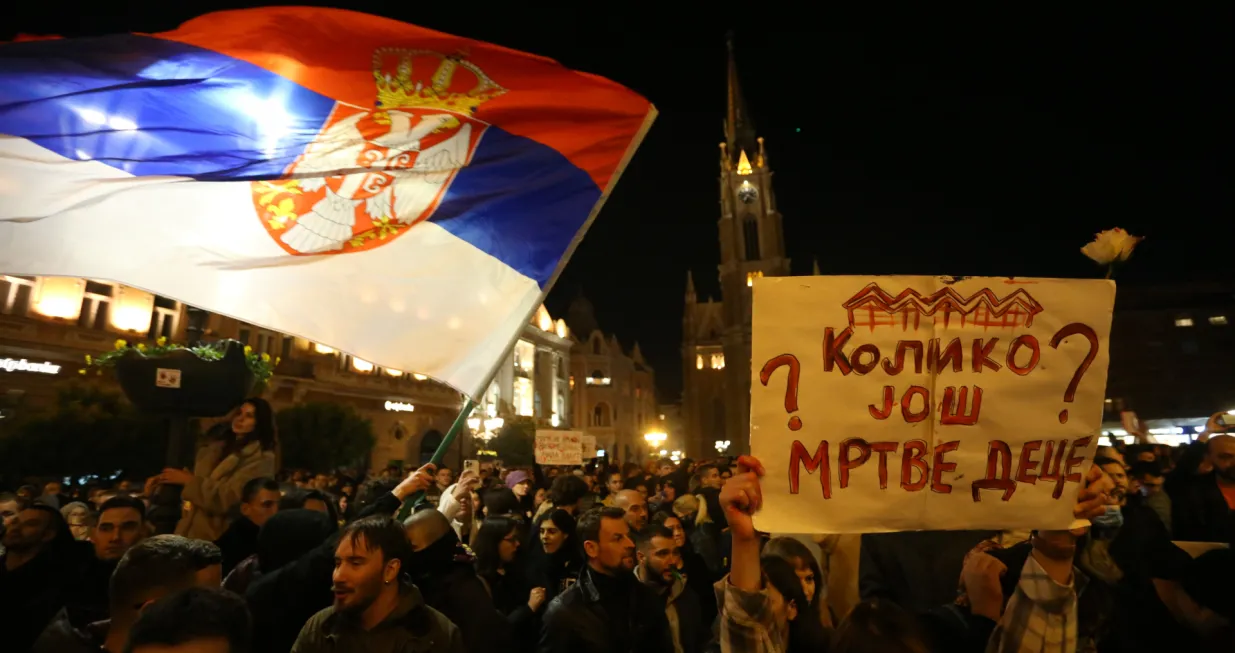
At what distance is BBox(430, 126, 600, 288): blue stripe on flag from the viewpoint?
3.80 meters

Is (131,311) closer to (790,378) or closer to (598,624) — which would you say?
(598,624)

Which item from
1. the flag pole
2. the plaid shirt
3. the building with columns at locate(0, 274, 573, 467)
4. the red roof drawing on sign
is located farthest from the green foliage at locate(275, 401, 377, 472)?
the red roof drawing on sign

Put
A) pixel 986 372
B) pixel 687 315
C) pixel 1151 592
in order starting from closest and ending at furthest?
1. pixel 986 372
2. pixel 1151 592
3. pixel 687 315

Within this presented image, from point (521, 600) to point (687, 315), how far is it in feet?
234

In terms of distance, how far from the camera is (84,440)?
1609 centimetres

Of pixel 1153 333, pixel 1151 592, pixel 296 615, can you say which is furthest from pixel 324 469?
pixel 1153 333

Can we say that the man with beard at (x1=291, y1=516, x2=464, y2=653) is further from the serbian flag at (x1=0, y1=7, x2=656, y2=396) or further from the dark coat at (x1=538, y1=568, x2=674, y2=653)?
the serbian flag at (x1=0, y1=7, x2=656, y2=396)

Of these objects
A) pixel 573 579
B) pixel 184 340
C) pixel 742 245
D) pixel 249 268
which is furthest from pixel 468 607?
pixel 742 245

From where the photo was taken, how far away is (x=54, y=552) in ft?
11.7

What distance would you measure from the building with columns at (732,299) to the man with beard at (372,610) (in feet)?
186

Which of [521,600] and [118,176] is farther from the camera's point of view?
[521,600]

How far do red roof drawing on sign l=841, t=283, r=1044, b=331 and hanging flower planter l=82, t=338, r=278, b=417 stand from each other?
15.7 feet

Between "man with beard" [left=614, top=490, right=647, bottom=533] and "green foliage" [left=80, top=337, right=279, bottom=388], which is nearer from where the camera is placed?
"green foliage" [left=80, top=337, right=279, bottom=388]

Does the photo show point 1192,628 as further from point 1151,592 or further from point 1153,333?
point 1153,333
